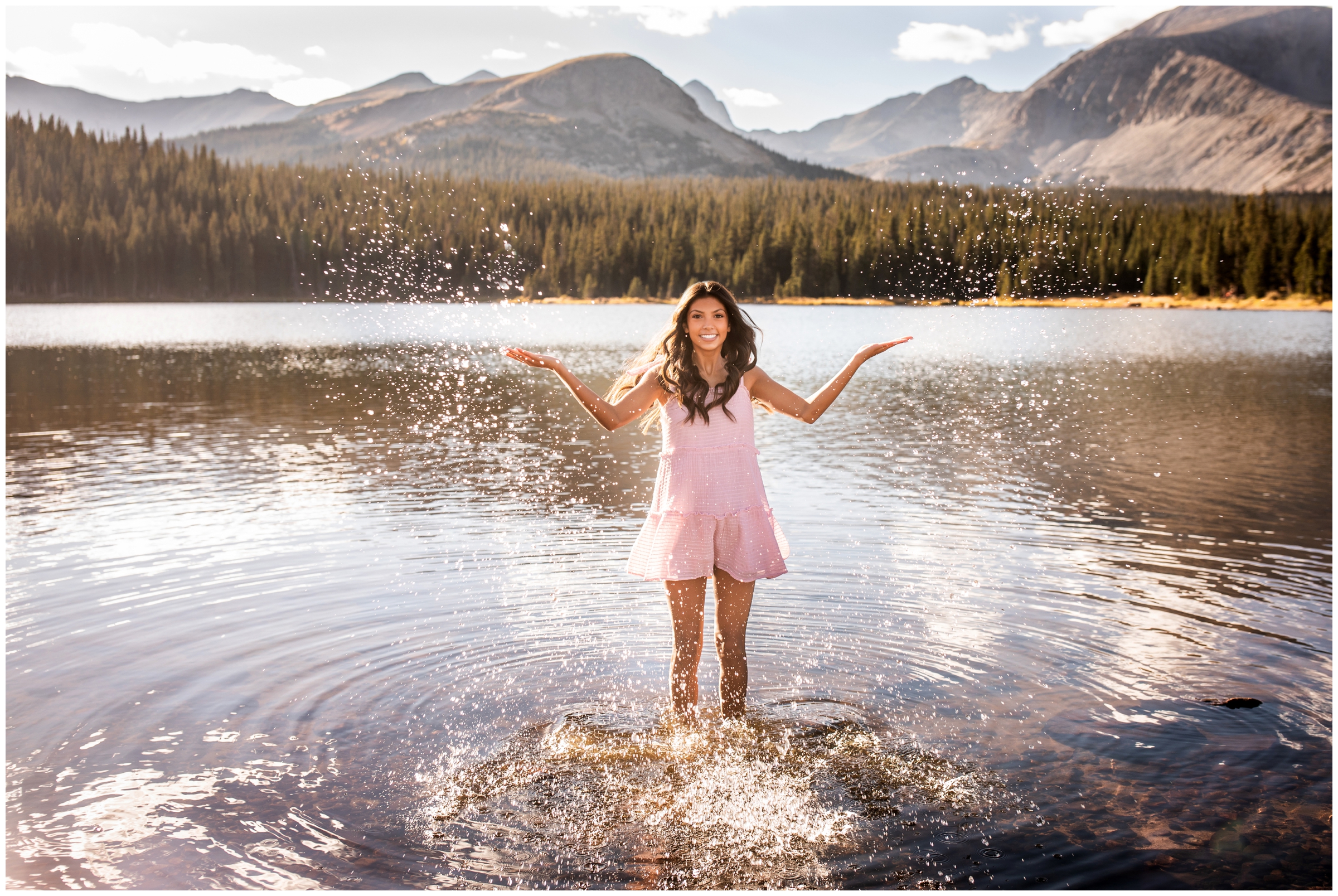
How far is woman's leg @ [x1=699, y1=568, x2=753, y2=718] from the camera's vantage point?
656 cm

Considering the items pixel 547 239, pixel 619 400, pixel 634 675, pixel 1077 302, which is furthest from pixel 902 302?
pixel 619 400

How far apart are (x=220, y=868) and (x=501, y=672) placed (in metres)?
3.09

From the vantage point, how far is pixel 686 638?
668cm

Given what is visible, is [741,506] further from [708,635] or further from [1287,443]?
[1287,443]

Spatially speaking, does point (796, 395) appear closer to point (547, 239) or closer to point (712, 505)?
point (712, 505)

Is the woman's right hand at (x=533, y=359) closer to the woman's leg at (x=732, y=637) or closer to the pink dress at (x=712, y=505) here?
the pink dress at (x=712, y=505)

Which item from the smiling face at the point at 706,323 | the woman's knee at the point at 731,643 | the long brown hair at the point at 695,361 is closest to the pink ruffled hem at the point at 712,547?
the woman's knee at the point at 731,643

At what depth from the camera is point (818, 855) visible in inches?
211

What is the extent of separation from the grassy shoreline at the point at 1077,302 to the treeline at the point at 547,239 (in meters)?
1.44

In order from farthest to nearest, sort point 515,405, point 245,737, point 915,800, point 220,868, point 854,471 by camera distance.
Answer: point 515,405 → point 854,471 → point 245,737 → point 915,800 → point 220,868

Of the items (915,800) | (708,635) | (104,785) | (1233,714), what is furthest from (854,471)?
(104,785)

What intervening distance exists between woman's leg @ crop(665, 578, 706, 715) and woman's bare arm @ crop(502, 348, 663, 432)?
3.71ft

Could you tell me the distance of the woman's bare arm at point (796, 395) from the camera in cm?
660

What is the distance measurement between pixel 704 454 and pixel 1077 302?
108117 mm
